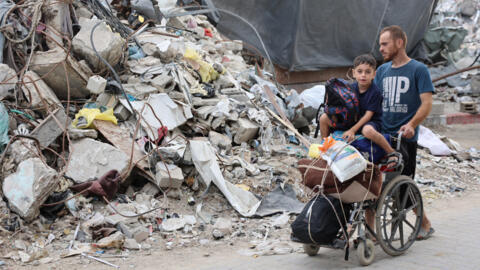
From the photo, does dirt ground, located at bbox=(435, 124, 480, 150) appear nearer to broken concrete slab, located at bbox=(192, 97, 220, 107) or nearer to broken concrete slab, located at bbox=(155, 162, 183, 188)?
broken concrete slab, located at bbox=(192, 97, 220, 107)

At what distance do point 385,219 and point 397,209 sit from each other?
0.23 m

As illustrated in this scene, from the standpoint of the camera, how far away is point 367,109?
390 cm

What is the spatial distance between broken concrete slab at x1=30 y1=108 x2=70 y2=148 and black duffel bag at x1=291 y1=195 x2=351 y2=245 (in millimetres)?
2980

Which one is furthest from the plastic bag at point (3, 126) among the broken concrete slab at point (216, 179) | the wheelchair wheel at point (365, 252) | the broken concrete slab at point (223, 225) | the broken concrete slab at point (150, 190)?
the wheelchair wheel at point (365, 252)

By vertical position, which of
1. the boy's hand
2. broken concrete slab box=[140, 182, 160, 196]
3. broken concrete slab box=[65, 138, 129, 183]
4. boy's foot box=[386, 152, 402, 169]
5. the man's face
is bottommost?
broken concrete slab box=[140, 182, 160, 196]

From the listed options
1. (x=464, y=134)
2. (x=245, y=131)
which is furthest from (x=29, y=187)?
(x=464, y=134)

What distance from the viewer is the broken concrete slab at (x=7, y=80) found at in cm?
579

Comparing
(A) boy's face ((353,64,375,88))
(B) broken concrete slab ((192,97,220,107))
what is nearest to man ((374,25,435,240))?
(A) boy's face ((353,64,375,88))

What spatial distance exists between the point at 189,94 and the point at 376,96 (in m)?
3.34

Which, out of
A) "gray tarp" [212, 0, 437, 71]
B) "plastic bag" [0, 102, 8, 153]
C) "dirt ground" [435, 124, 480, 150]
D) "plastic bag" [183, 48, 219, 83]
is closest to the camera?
"plastic bag" [0, 102, 8, 153]

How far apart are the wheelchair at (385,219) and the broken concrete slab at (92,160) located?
7.30 feet

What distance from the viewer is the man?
408 cm

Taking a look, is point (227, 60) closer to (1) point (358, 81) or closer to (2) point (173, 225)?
(2) point (173, 225)

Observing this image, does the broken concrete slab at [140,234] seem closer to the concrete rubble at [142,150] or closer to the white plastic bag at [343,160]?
the concrete rubble at [142,150]
